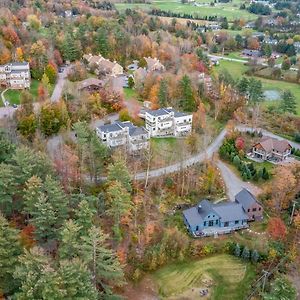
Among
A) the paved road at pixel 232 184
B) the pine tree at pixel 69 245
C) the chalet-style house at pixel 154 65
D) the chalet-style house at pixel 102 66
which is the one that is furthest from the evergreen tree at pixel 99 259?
the chalet-style house at pixel 154 65

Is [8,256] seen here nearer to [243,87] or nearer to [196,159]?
[196,159]

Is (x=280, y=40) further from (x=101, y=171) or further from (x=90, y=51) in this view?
(x=101, y=171)

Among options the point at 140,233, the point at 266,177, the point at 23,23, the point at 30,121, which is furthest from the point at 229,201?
the point at 23,23

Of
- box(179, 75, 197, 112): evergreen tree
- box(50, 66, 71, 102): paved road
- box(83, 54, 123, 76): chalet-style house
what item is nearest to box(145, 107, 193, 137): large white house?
box(179, 75, 197, 112): evergreen tree

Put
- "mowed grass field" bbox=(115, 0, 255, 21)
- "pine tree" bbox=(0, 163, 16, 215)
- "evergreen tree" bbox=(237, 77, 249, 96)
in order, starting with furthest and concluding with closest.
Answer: "mowed grass field" bbox=(115, 0, 255, 21) → "evergreen tree" bbox=(237, 77, 249, 96) → "pine tree" bbox=(0, 163, 16, 215)

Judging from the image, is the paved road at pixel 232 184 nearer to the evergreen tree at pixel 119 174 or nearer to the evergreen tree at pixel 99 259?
the evergreen tree at pixel 119 174

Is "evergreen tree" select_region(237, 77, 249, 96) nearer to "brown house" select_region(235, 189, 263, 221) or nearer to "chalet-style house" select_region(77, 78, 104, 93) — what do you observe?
"chalet-style house" select_region(77, 78, 104, 93)
